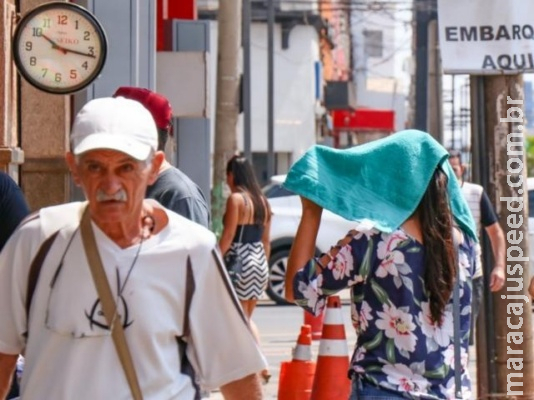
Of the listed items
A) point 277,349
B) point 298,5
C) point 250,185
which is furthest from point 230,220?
point 298,5

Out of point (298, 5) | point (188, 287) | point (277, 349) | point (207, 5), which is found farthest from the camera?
point (298, 5)

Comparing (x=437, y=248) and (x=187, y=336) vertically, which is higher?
(x=437, y=248)

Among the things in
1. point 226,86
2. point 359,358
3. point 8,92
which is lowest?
point 359,358

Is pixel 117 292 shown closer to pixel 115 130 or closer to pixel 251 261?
pixel 115 130

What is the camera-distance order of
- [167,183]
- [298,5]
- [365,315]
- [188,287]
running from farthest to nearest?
[298,5]
[167,183]
[365,315]
[188,287]

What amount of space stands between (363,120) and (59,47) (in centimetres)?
4666

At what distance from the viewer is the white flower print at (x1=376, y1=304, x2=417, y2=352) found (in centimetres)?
534

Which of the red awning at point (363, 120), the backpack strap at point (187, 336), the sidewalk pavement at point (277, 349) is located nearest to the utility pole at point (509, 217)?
the sidewalk pavement at point (277, 349)

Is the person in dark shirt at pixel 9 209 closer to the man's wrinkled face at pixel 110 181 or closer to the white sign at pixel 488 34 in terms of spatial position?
the man's wrinkled face at pixel 110 181

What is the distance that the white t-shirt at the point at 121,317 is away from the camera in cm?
399

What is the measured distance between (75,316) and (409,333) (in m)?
1.65

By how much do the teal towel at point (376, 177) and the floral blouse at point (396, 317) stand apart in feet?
0.31

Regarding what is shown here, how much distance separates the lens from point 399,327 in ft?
17.5

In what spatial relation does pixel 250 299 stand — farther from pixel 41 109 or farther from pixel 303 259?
pixel 303 259
